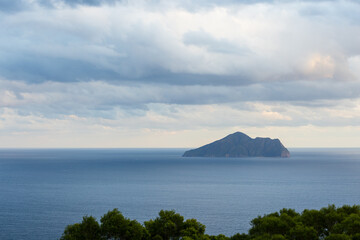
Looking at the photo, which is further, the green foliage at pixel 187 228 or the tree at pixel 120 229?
the tree at pixel 120 229

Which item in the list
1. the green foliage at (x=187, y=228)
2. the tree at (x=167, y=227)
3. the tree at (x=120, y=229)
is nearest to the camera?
the green foliage at (x=187, y=228)

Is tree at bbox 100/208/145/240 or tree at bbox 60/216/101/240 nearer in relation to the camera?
tree at bbox 60/216/101/240

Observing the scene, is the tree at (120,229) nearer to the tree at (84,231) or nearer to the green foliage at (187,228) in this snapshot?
the green foliage at (187,228)

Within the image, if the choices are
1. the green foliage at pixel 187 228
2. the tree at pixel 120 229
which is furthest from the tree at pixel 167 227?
the tree at pixel 120 229

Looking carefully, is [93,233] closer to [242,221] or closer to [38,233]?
[38,233]

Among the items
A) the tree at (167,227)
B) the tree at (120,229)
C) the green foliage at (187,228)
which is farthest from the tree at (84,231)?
the tree at (167,227)

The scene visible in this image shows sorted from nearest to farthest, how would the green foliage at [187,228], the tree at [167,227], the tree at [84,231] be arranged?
the green foliage at [187,228] < the tree at [84,231] < the tree at [167,227]

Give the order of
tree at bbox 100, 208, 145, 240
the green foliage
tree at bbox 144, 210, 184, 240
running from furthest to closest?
1. tree at bbox 144, 210, 184, 240
2. tree at bbox 100, 208, 145, 240
3. the green foliage

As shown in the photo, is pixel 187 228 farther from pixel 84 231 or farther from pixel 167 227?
pixel 84 231

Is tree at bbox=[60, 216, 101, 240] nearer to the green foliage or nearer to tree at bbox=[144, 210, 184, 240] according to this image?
the green foliage

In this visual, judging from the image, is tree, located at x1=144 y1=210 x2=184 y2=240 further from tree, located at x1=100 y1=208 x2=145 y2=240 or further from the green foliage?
tree, located at x1=100 y1=208 x2=145 y2=240

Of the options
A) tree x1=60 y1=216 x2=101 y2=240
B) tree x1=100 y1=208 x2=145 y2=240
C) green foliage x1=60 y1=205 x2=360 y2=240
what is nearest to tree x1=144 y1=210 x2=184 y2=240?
green foliage x1=60 y1=205 x2=360 y2=240

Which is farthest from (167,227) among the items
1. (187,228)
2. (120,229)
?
(120,229)

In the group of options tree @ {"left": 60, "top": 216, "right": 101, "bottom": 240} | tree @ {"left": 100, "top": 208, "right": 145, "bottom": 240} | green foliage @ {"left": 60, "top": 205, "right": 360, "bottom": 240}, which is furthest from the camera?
tree @ {"left": 100, "top": 208, "right": 145, "bottom": 240}
